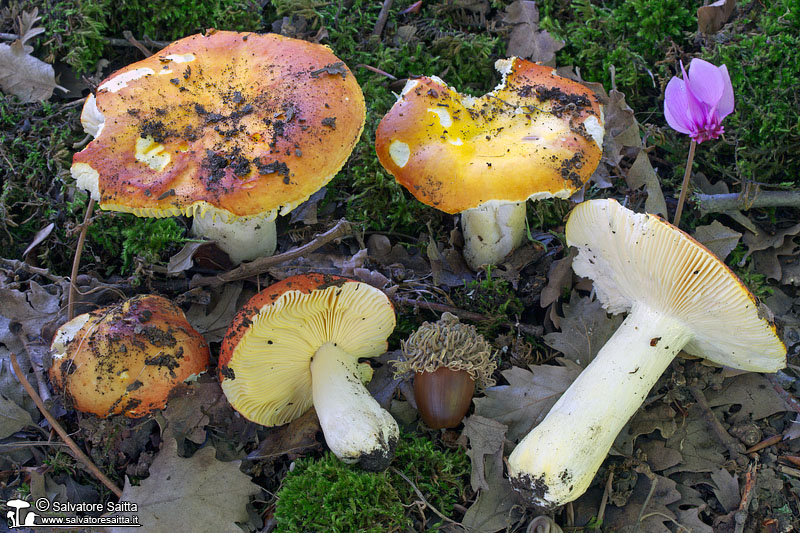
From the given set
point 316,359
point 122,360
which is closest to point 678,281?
point 316,359

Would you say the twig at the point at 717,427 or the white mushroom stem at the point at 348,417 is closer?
the white mushroom stem at the point at 348,417

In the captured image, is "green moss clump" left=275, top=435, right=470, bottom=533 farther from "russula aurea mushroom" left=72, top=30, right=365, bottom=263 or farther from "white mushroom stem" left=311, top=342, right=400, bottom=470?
"russula aurea mushroom" left=72, top=30, right=365, bottom=263

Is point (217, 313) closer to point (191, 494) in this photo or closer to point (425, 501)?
point (191, 494)

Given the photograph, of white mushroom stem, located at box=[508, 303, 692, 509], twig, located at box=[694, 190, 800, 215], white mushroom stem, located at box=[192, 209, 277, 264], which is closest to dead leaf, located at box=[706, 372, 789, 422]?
white mushroom stem, located at box=[508, 303, 692, 509]

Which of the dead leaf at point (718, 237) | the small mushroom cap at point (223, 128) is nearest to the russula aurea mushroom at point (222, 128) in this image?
the small mushroom cap at point (223, 128)

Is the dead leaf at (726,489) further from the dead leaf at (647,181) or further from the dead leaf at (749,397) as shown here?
the dead leaf at (647,181)

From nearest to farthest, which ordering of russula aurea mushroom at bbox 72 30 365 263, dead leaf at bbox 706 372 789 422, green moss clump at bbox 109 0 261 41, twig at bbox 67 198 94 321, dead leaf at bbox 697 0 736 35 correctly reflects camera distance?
russula aurea mushroom at bbox 72 30 365 263, dead leaf at bbox 706 372 789 422, twig at bbox 67 198 94 321, dead leaf at bbox 697 0 736 35, green moss clump at bbox 109 0 261 41
